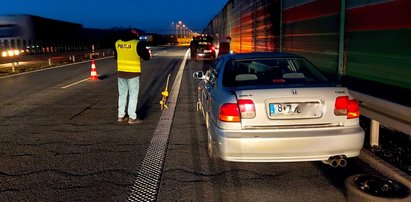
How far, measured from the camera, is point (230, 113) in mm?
4527

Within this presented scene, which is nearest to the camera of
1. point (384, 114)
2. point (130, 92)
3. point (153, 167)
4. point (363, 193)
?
point (363, 193)

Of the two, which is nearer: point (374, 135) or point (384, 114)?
point (384, 114)

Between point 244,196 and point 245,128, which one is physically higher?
point 245,128

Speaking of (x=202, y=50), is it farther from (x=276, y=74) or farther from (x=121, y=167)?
(x=121, y=167)

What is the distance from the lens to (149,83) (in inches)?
580

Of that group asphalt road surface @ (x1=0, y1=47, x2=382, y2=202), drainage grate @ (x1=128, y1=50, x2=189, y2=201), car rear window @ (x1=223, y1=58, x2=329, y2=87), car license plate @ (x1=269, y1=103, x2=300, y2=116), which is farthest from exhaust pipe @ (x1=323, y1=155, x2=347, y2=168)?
drainage grate @ (x1=128, y1=50, x2=189, y2=201)

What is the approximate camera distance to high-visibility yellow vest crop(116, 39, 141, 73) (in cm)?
752

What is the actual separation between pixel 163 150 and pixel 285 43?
295 inches

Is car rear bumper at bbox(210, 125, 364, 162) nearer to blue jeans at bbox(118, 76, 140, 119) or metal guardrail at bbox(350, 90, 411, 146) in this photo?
metal guardrail at bbox(350, 90, 411, 146)

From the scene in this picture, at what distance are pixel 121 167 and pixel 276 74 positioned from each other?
2331 mm

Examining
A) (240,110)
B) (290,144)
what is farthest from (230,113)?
(290,144)

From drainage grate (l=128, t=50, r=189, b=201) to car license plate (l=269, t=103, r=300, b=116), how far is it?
1.48 meters

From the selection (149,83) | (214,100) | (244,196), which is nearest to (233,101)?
(214,100)

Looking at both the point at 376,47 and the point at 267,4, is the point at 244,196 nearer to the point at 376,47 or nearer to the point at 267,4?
the point at 376,47
